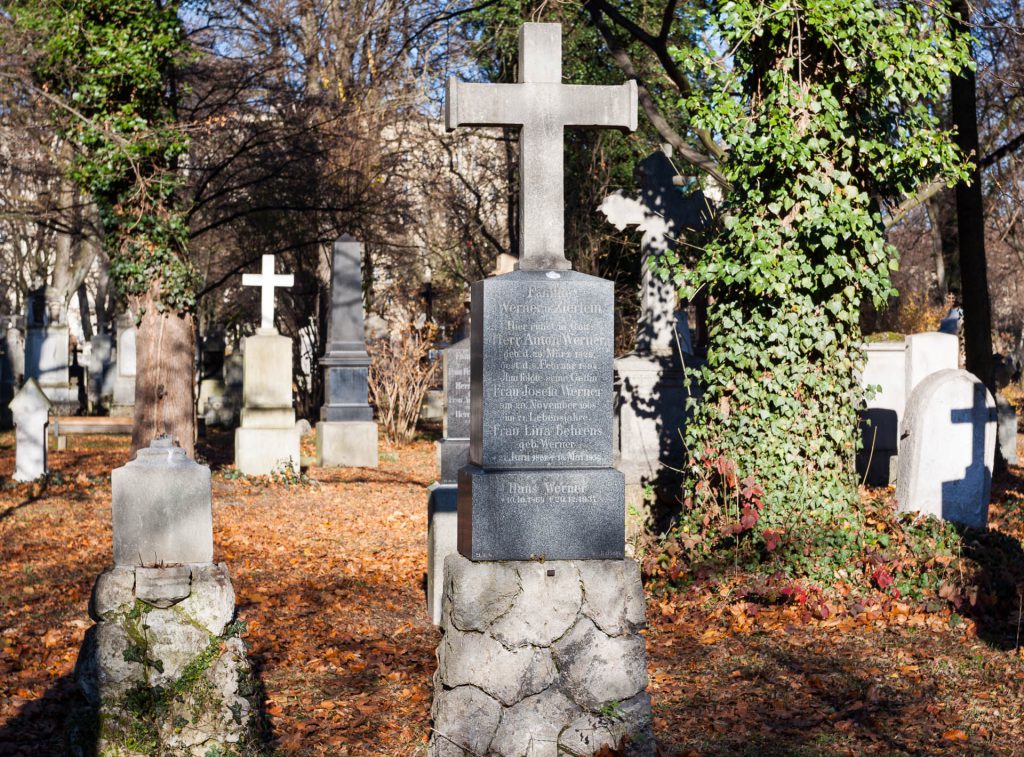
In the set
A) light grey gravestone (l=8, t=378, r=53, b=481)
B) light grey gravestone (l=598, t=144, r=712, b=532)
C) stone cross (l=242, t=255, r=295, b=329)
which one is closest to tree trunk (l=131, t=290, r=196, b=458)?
light grey gravestone (l=8, t=378, r=53, b=481)

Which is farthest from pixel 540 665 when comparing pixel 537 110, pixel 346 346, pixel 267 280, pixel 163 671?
pixel 346 346

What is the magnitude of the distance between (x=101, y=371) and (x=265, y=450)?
1218 centimetres

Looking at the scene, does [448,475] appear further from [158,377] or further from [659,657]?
[158,377]

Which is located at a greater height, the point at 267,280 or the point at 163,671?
the point at 267,280

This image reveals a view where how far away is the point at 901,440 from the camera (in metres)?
9.77

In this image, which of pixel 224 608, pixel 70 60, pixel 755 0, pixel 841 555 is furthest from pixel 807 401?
pixel 70 60

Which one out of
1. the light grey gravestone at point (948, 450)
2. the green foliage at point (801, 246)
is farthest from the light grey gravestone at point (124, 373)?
the light grey gravestone at point (948, 450)

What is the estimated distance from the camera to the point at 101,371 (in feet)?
85.8

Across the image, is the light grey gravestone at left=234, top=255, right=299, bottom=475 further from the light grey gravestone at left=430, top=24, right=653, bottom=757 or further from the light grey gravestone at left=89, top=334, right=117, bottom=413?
the light grey gravestone at left=89, top=334, right=117, bottom=413

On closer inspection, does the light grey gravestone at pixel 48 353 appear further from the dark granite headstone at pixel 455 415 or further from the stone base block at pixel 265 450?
the dark granite headstone at pixel 455 415

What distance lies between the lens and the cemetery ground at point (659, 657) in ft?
18.4

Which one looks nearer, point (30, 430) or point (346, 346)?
point (30, 430)

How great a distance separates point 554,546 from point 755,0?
535cm

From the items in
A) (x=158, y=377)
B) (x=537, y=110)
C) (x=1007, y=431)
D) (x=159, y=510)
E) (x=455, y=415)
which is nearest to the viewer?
(x=159, y=510)
